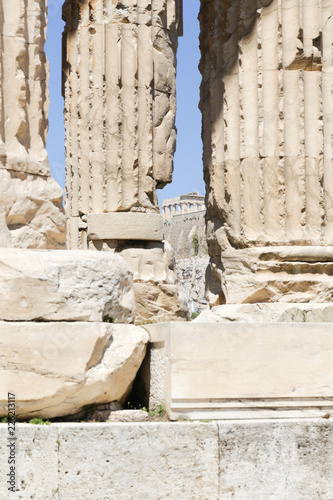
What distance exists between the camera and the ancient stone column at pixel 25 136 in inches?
217

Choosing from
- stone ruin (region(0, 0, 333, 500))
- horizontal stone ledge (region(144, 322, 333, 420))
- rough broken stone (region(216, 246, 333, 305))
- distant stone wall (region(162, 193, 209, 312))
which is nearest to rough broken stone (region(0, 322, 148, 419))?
stone ruin (region(0, 0, 333, 500))

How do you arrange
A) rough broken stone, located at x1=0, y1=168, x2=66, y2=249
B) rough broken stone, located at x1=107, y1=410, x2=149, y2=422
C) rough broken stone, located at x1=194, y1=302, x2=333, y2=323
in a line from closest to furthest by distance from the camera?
rough broken stone, located at x1=107, y1=410, x2=149, y2=422
rough broken stone, located at x1=0, y1=168, x2=66, y2=249
rough broken stone, located at x1=194, y1=302, x2=333, y2=323

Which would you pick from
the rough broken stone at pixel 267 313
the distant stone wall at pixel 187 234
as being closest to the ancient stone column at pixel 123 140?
the rough broken stone at pixel 267 313

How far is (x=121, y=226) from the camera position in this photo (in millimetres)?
9219

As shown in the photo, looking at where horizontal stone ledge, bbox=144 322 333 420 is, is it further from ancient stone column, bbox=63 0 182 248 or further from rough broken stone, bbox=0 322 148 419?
ancient stone column, bbox=63 0 182 248

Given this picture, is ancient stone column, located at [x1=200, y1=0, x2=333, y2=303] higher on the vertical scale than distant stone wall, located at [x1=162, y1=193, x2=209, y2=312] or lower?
higher

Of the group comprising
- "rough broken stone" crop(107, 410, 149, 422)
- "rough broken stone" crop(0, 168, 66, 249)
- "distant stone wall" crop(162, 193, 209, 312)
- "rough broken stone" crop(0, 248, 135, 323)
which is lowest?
"distant stone wall" crop(162, 193, 209, 312)

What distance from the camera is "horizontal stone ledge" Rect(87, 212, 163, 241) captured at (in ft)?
30.3

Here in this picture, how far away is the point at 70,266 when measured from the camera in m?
4.71

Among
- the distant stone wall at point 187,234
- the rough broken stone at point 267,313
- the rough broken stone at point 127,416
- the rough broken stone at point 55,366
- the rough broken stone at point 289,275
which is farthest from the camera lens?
the distant stone wall at point 187,234

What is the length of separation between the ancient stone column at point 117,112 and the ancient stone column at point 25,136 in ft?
10.8

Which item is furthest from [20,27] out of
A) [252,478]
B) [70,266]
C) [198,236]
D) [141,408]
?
[198,236]

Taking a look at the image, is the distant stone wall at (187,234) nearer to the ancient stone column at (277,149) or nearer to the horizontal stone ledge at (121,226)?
the horizontal stone ledge at (121,226)

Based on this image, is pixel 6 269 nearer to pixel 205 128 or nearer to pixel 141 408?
pixel 141 408
